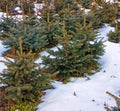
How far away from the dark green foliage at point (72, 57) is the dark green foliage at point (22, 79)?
1.25 m

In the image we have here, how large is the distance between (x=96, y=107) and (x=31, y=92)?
72.7 inches

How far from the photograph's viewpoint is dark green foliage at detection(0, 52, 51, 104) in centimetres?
736

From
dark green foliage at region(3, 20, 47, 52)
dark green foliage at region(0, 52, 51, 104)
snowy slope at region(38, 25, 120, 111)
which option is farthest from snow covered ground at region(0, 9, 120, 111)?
dark green foliage at region(3, 20, 47, 52)

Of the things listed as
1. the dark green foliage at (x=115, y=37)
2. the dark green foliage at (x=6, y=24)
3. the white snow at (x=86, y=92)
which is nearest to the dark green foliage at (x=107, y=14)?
the dark green foliage at (x=115, y=37)

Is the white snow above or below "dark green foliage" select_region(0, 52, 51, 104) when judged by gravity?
below

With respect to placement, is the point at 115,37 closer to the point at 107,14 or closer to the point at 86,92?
the point at 107,14

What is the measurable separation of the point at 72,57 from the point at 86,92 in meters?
1.32

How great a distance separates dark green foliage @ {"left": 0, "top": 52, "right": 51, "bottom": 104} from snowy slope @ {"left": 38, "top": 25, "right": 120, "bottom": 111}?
528mm

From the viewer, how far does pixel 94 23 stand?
15.1 m

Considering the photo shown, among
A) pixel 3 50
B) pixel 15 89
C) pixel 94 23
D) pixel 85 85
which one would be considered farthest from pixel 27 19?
pixel 15 89

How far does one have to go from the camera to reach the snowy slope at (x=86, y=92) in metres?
7.58

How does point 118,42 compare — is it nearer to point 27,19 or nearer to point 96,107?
point 27,19

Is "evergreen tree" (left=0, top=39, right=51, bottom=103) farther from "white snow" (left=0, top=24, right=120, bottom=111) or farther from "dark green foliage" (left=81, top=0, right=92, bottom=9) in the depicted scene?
"dark green foliage" (left=81, top=0, right=92, bottom=9)

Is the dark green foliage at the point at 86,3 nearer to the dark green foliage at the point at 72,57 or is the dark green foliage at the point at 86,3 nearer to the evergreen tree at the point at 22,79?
the dark green foliage at the point at 72,57
